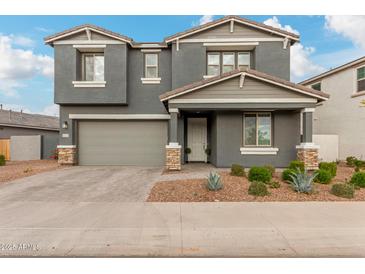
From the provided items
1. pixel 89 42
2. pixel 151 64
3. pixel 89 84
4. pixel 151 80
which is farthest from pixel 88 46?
pixel 151 80

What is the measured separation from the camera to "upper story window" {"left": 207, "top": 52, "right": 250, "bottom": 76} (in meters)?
12.7

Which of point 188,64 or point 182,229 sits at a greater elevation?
point 188,64

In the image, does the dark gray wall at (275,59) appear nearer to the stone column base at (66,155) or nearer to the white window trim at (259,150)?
the white window trim at (259,150)

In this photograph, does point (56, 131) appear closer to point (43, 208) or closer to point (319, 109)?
point (43, 208)

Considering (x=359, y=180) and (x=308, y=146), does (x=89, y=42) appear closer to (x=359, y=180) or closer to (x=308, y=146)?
(x=308, y=146)

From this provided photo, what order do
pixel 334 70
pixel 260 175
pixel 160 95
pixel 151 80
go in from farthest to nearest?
pixel 334 70 < pixel 151 80 < pixel 160 95 < pixel 260 175

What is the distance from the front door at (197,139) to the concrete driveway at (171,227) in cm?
683

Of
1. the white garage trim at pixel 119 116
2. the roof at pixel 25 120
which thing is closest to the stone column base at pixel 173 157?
the white garage trim at pixel 119 116

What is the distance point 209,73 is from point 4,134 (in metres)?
19.5

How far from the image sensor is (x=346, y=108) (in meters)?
14.7

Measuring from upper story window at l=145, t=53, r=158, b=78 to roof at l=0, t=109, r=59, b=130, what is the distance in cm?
1553

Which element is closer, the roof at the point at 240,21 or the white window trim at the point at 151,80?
the roof at the point at 240,21

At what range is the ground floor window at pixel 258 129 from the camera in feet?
37.3

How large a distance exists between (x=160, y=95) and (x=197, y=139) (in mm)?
3539
